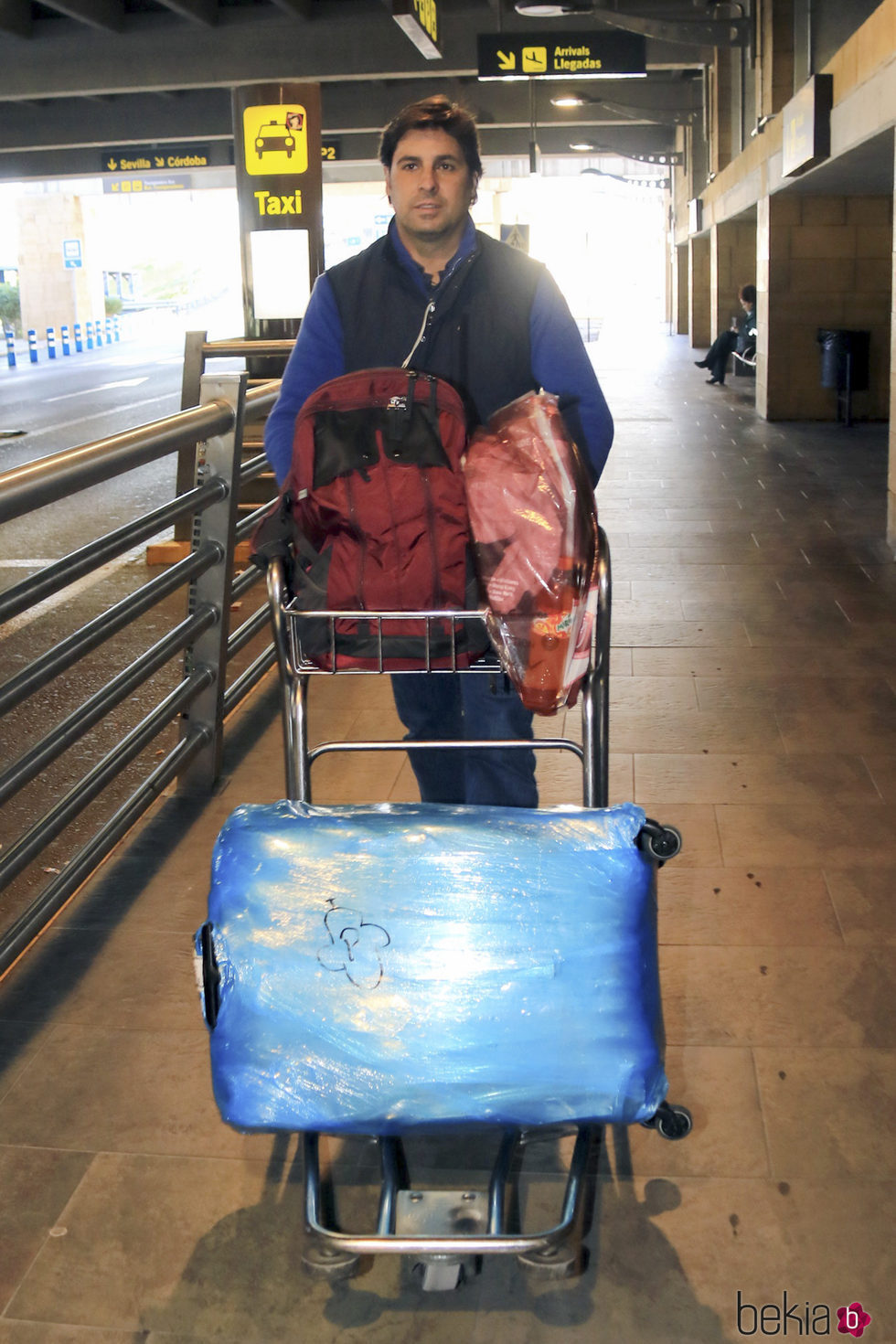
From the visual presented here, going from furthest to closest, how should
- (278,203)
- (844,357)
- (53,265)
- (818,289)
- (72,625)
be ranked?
(53,265)
(818,289)
(844,357)
(278,203)
(72,625)

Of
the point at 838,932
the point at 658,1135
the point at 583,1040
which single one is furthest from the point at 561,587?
the point at 838,932

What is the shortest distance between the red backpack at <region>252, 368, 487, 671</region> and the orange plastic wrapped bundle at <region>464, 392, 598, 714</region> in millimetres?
84

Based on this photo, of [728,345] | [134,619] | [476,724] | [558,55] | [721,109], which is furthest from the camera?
[721,109]

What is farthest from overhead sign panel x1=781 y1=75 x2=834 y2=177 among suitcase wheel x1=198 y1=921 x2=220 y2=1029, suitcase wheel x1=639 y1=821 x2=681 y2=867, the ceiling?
suitcase wheel x1=198 y1=921 x2=220 y2=1029

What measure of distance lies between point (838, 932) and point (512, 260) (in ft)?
5.64

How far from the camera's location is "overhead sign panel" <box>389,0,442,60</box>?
992 centimetres

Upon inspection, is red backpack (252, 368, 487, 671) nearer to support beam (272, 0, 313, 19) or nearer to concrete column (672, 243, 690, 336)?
support beam (272, 0, 313, 19)

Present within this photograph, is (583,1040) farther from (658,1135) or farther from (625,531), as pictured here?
(625,531)

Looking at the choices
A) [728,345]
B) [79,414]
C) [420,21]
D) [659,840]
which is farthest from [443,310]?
A: [728,345]

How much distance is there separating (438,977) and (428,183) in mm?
1507

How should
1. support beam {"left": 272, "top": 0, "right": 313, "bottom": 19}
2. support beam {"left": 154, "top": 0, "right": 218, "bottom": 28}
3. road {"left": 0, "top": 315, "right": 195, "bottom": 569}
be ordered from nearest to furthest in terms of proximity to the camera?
1. road {"left": 0, "top": 315, "right": 195, "bottom": 569}
2. support beam {"left": 154, "top": 0, "right": 218, "bottom": 28}
3. support beam {"left": 272, "top": 0, "right": 313, "bottom": 19}

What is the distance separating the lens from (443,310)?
2566 millimetres

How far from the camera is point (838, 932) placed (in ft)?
10.2

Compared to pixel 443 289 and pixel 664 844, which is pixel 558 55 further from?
pixel 664 844
